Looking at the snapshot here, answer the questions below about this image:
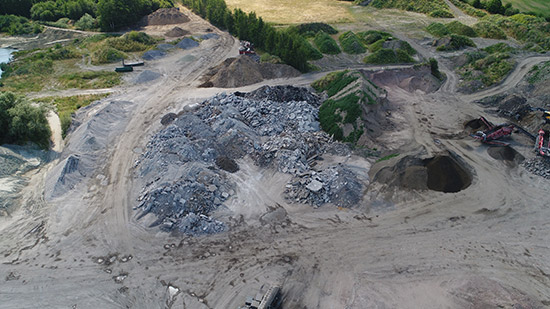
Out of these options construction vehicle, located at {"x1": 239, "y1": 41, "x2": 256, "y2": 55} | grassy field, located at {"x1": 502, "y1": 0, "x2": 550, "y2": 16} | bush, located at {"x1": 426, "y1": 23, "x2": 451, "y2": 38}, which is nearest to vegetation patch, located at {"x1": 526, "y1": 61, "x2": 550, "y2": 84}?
bush, located at {"x1": 426, "y1": 23, "x2": 451, "y2": 38}

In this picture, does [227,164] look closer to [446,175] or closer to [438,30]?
[446,175]

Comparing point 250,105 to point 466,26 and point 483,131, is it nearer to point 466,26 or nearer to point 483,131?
point 483,131

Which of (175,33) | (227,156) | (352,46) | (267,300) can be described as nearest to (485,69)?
(352,46)

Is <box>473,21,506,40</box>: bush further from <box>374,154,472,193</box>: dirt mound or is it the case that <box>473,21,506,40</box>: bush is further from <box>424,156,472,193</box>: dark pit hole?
<box>374,154,472,193</box>: dirt mound

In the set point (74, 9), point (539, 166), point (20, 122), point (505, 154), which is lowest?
point (505, 154)

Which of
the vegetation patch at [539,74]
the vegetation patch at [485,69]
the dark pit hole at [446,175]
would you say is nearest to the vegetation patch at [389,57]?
the vegetation patch at [485,69]

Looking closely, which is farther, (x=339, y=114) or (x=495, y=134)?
(x=339, y=114)

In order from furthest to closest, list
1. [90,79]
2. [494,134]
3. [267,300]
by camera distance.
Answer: [90,79] < [494,134] < [267,300]
